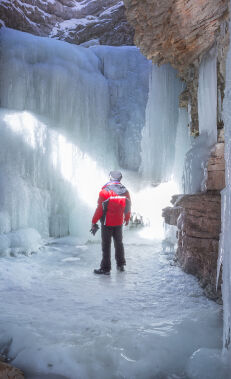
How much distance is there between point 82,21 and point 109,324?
13331 millimetres

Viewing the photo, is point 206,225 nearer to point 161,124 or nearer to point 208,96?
point 208,96

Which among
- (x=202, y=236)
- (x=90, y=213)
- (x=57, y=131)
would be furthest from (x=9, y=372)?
(x=57, y=131)

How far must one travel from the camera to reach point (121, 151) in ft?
32.9

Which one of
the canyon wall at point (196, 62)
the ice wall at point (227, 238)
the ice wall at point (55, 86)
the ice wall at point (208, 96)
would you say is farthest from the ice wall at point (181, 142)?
the ice wall at point (227, 238)

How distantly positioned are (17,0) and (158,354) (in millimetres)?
13267

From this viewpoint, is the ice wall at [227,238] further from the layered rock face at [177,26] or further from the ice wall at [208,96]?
the layered rock face at [177,26]

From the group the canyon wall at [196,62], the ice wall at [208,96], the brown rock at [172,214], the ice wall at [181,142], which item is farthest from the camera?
the ice wall at [181,142]

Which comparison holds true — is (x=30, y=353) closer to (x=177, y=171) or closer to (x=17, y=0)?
(x=177, y=171)

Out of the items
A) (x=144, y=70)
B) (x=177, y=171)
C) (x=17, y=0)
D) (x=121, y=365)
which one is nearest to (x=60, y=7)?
(x=17, y=0)

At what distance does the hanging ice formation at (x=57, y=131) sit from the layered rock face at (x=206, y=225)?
14.4 ft

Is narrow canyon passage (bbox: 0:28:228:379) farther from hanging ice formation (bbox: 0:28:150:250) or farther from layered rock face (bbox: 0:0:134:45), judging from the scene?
layered rock face (bbox: 0:0:134:45)

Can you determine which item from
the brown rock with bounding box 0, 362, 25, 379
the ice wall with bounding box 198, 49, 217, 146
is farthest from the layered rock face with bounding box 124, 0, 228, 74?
the brown rock with bounding box 0, 362, 25, 379

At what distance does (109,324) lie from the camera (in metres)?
2.59

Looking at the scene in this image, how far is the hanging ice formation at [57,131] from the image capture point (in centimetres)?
752
